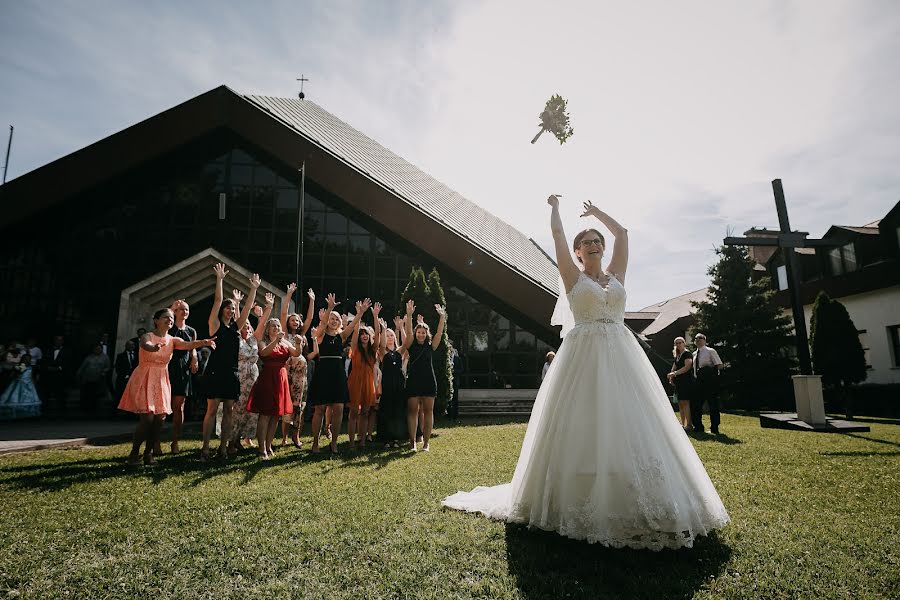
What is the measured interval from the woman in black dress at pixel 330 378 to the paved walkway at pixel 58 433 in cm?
435

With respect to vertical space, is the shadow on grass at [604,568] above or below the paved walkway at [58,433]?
below

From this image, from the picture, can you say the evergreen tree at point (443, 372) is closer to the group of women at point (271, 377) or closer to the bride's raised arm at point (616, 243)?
the group of women at point (271, 377)

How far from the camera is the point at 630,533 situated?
9.95 feet

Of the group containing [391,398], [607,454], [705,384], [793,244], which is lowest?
[607,454]

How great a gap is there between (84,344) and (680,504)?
19099mm

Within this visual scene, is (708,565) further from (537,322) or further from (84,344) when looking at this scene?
(84,344)

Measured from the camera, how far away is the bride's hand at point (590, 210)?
4258 mm

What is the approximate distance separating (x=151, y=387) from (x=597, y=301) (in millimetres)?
5748

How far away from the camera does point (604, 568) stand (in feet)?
9.18

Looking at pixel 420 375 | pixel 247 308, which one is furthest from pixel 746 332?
pixel 247 308

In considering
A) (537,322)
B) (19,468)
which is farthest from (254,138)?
(19,468)

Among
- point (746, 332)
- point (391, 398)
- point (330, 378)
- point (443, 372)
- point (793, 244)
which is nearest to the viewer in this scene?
point (330, 378)

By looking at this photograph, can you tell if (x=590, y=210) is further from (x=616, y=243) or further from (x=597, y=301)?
(x=597, y=301)

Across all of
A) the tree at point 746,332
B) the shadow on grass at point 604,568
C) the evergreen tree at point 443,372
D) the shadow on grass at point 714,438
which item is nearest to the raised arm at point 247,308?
the shadow on grass at point 604,568
